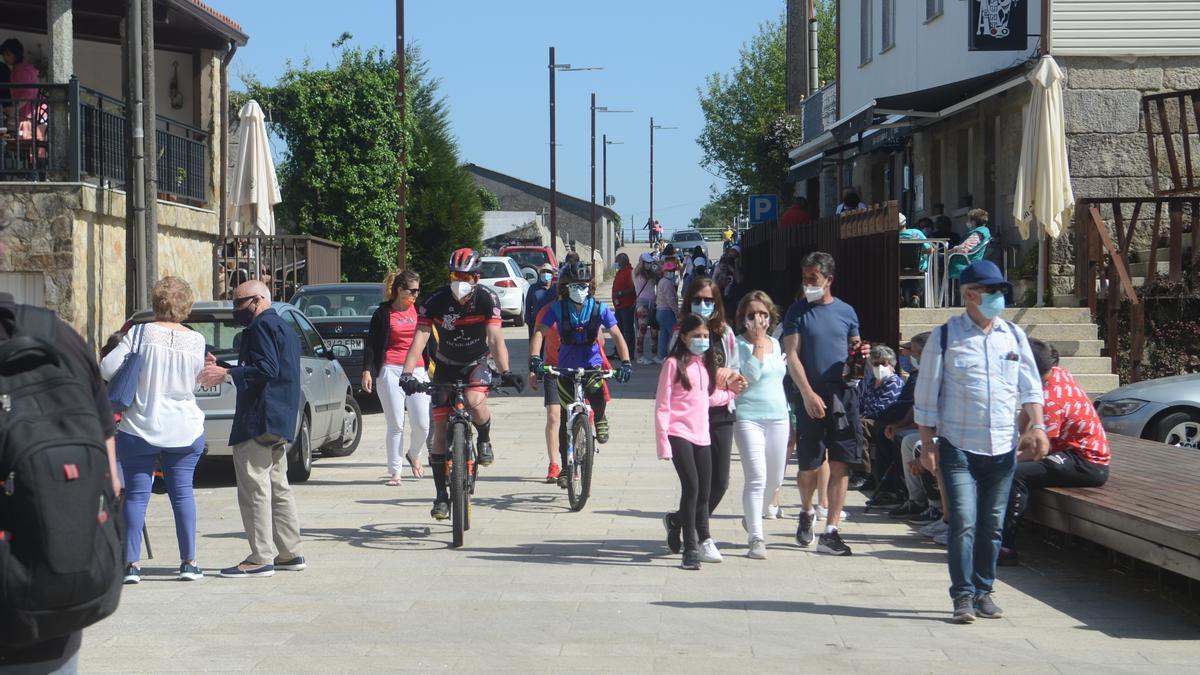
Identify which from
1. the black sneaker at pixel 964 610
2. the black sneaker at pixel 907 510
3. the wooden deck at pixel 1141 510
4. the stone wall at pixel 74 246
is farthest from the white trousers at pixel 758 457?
the stone wall at pixel 74 246

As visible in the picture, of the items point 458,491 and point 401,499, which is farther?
point 401,499

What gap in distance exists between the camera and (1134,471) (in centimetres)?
1015

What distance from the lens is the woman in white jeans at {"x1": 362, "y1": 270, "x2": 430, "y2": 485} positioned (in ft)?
42.9

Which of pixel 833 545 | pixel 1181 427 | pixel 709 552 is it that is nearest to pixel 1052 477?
pixel 833 545

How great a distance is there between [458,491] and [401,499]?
256cm

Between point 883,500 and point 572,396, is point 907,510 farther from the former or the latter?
point 572,396

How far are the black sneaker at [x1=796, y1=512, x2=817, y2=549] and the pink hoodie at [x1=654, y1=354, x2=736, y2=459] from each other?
1.14 m

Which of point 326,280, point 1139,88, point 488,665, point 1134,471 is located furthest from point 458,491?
point 326,280

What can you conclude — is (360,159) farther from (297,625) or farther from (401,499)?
(297,625)

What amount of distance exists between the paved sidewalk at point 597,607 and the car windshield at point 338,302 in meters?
8.38

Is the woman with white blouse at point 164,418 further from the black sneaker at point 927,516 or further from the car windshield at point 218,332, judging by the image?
the black sneaker at point 927,516

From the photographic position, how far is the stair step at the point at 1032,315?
18.1 meters

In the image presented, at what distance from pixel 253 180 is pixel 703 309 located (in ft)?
47.8

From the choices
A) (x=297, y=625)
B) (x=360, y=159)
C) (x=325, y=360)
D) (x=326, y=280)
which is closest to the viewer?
(x=297, y=625)
